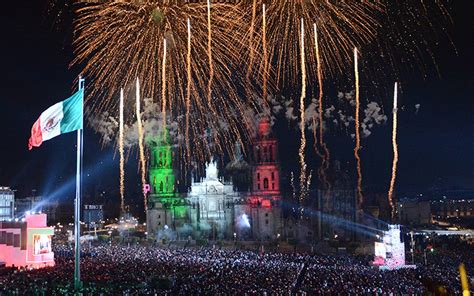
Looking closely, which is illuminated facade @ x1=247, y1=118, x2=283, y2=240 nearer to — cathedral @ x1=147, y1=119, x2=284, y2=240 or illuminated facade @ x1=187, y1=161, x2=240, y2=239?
cathedral @ x1=147, y1=119, x2=284, y2=240

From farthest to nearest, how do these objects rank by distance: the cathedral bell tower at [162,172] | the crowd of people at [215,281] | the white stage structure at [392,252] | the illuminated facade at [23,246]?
the cathedral bell tower at [162,172] < the illuminated facade at [23,246] < the white stage structure at [392,252] < the crowd of people at [215,281]

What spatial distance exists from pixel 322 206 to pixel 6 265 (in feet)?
167

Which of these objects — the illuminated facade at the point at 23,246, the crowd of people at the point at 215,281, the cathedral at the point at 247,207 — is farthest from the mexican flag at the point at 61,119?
the cathedral at the point at 247,207

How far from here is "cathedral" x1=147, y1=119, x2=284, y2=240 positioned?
77.1 m

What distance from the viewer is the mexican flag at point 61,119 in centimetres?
2394

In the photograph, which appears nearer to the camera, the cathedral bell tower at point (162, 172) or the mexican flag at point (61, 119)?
the mexican flag at point (61, 119)

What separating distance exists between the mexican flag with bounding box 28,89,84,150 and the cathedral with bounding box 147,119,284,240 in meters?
52.9

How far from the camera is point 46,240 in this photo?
4178cm

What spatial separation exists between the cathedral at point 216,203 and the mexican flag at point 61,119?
174ft

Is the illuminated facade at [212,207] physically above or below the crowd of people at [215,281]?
above

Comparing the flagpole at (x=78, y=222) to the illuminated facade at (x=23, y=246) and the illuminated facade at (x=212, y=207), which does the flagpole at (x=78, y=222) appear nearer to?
the illuminated facade at (x=23, y=246)

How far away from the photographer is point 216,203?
81875 mm

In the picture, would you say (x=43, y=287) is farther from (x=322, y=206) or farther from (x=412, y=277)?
(x=322, y=206)

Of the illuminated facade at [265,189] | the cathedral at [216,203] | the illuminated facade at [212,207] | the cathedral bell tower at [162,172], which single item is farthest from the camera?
the cathedral bell tower at [162,172]
